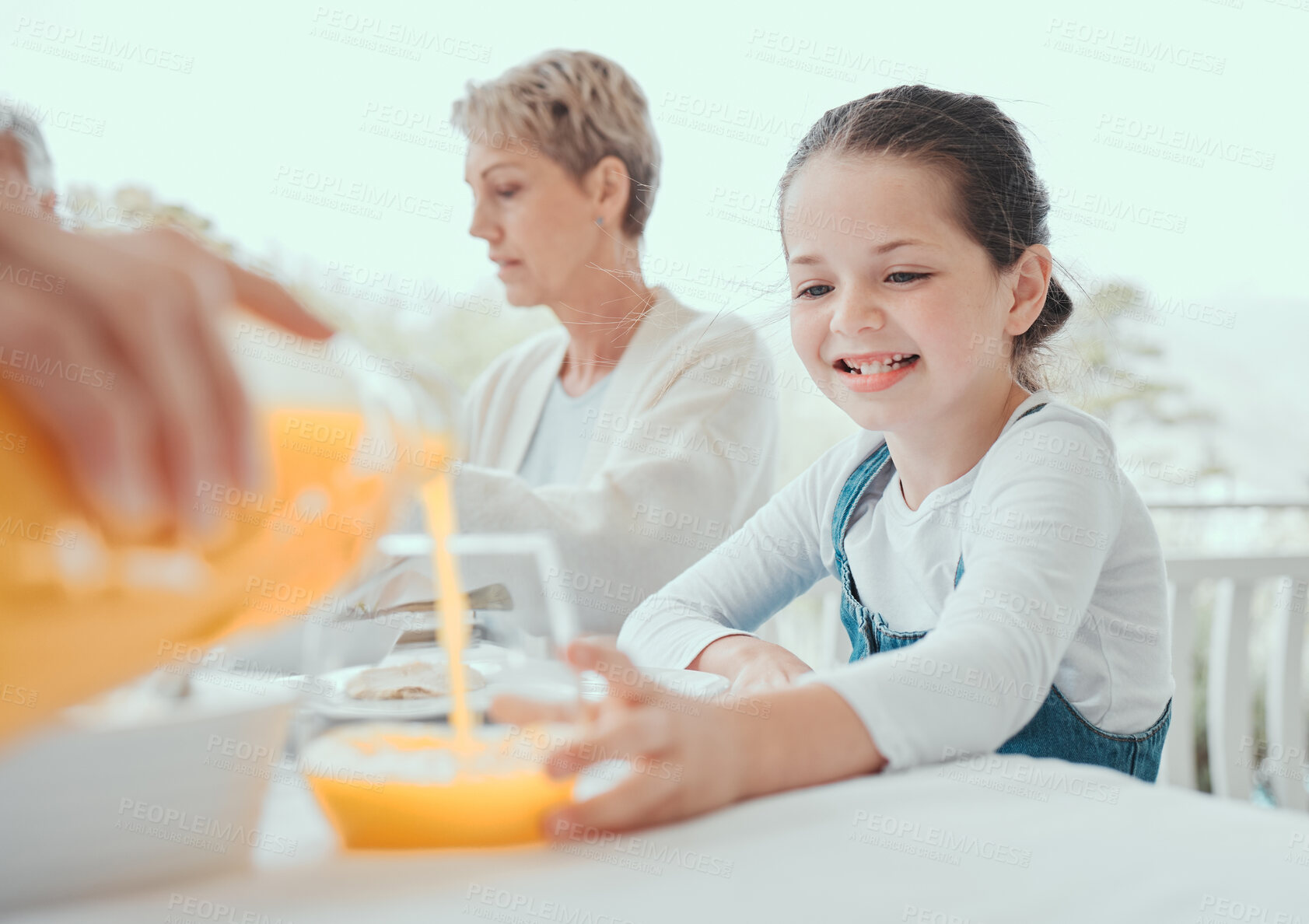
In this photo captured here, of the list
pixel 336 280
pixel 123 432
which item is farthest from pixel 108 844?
pixel 336 280

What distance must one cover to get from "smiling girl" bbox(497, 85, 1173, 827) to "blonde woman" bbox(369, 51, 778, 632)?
17cm

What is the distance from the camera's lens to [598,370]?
1490mm

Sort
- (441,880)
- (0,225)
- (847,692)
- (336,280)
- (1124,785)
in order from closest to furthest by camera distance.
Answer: (0,225)
(441,880)
(1124,785)
(847,692)
(336,280)

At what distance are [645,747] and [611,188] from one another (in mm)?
1189

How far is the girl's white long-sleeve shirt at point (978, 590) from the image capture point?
1.81ft

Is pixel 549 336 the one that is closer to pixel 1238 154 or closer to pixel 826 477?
pixel 826 477

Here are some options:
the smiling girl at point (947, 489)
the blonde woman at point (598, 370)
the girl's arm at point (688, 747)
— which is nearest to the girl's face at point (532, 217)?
the blonde woman at point (598, 370)

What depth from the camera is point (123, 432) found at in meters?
0.20

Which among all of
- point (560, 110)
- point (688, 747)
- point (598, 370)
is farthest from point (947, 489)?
point (560, 110)

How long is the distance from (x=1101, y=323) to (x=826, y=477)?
329mm

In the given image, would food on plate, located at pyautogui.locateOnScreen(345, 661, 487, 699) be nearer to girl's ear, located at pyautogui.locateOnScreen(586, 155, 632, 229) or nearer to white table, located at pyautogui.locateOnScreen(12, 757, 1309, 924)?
white table, located at pyautogui.locateOnScreen(12, 757, 1309, 924)

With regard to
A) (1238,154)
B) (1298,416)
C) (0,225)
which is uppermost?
(1238,154)

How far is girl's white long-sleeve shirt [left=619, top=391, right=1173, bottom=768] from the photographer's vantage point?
551mm

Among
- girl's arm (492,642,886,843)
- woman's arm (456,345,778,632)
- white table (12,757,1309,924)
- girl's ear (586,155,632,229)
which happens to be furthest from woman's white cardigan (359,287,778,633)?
white table (12,757,1309,924)
